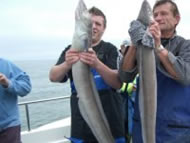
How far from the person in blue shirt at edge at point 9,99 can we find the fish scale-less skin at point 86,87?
5.60ft

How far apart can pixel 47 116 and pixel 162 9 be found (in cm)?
1096

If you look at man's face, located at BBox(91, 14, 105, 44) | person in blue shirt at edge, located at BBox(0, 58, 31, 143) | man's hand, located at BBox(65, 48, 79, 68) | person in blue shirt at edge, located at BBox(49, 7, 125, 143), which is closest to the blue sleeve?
person in blue shirt at edge, located at BBox(0, 58, 31, 143)

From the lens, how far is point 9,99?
4.55 meters

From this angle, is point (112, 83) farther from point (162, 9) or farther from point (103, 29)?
point (162, 9)

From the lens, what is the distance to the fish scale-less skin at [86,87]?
9.16ft

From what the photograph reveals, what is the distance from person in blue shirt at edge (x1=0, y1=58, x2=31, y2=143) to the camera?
4463 mm

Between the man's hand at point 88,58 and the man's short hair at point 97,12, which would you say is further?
the man's short hair at point 97,12

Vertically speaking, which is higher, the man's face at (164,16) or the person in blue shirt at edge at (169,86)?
the man's face at (164,16)

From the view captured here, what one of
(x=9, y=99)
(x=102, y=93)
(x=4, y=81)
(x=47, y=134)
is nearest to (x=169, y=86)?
(x=102, y=93)

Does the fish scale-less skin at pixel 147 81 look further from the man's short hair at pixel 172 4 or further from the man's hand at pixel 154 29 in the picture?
the man's short hair at pixel 172 4

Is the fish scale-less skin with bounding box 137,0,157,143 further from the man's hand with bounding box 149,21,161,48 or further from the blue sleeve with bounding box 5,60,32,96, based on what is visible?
the blue sleeve with bounding box 5,60,32,96

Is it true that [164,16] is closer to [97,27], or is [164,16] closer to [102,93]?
[97,27]

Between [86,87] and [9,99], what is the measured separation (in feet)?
6.36

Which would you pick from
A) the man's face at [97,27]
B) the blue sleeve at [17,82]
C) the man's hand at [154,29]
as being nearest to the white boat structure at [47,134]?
the blue sleeve at [17,82]
